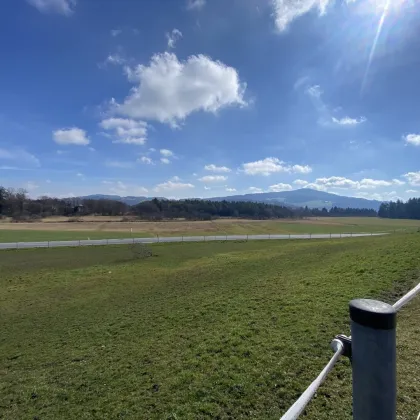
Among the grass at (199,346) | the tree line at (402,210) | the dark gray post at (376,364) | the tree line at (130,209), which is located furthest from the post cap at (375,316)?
the tree line at (402,210)

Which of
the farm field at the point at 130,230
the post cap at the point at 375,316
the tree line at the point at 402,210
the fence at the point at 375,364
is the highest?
the tree line at the point at 402,210

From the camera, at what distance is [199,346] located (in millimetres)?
6066

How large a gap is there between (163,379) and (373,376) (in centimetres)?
471

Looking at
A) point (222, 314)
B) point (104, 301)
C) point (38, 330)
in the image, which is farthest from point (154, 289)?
point (222, 314)

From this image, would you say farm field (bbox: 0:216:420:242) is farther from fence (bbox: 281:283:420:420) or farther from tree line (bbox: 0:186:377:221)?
fence (bbox: 281:283:420:420)

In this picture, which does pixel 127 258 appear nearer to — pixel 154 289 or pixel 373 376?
pixel 154 289

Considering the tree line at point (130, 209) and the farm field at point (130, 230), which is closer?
the farm field at point (130, 230)

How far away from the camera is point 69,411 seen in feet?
15.5

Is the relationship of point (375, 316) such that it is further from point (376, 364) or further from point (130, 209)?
point (130, 209)

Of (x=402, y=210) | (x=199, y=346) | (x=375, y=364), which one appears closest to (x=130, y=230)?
(x=199, y=346)

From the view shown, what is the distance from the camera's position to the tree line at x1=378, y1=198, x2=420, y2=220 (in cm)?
13150

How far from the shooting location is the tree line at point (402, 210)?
132m

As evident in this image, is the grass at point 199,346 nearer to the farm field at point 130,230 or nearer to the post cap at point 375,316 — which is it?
the post cap at point 375,316

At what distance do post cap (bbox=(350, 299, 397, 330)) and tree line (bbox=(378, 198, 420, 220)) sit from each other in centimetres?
15636
